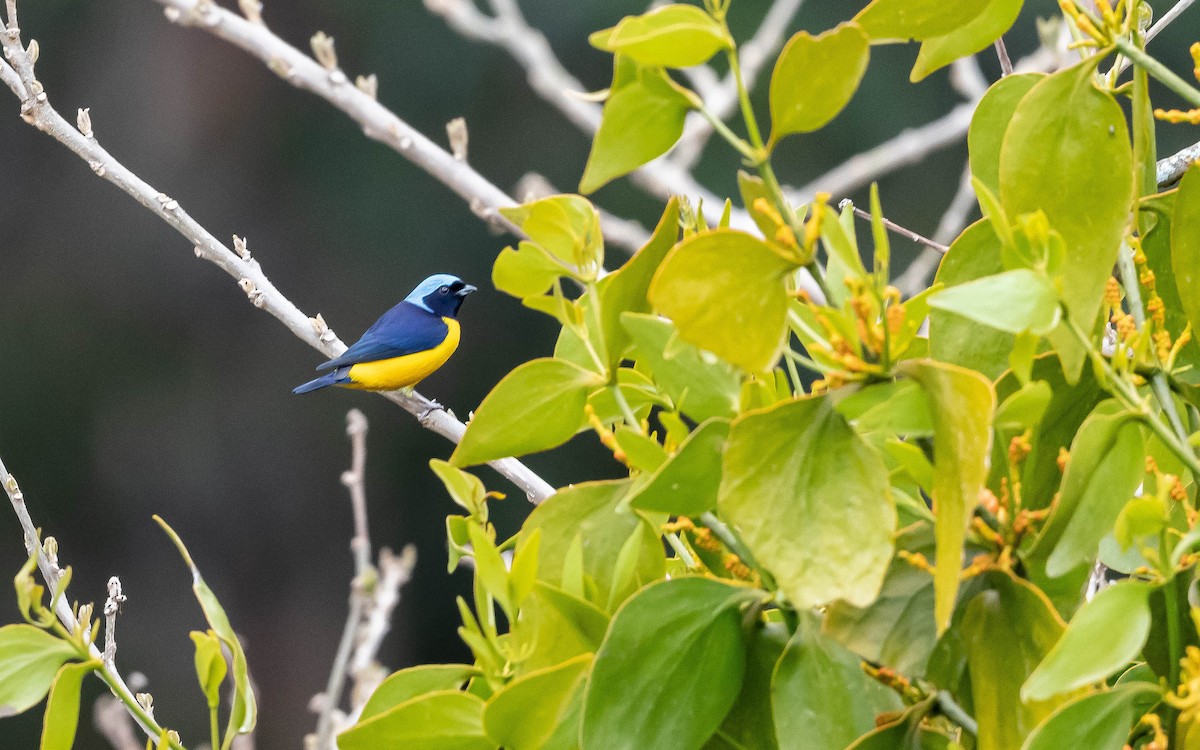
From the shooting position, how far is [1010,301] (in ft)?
1.04

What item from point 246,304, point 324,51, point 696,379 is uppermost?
point 324,51

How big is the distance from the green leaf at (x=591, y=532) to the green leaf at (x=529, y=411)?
0.02 m

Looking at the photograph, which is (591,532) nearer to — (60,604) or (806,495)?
(806,495)

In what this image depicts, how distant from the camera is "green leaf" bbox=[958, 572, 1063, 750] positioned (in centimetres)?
34

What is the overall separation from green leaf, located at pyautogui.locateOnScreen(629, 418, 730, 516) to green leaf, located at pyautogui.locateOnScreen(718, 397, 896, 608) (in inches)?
0.7

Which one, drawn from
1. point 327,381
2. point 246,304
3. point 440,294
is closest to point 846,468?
point 327,381

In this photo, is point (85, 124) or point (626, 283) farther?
point (85, 124)

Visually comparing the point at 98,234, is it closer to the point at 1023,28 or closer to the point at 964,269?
the point at 1023,28

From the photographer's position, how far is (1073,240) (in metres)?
0.38

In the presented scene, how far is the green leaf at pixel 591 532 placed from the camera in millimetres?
414

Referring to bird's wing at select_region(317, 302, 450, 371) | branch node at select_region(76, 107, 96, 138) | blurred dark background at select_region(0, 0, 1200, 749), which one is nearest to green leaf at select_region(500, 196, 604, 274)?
branch node at select_region(76, 107, 96, 138)

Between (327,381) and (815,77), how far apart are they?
6.51ft

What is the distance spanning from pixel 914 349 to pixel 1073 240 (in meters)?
0.10

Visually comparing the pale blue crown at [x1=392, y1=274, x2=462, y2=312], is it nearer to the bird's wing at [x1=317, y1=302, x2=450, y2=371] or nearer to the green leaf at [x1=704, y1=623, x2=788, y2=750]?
the bird's wing at [x1=317, y1=302, x2=450, y2=371]
